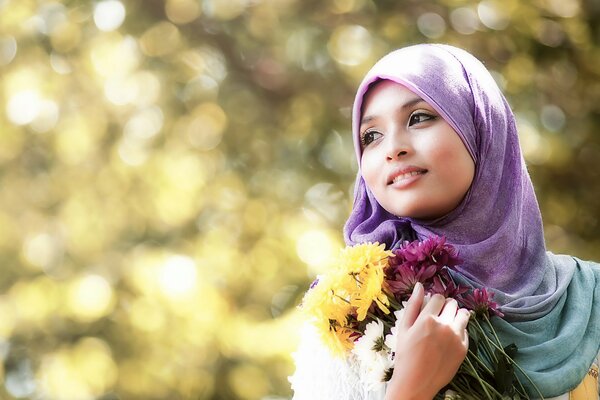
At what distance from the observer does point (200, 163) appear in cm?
366

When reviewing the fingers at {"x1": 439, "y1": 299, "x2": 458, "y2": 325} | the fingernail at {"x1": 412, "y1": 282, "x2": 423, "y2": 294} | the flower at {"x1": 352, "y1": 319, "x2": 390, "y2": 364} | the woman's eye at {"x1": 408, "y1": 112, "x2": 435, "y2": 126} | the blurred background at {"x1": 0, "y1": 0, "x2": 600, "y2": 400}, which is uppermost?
the woman's eye at {"x1": 408, "y1": 112, "x2": 435, "y2": 126}

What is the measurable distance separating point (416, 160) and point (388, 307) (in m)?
0.23

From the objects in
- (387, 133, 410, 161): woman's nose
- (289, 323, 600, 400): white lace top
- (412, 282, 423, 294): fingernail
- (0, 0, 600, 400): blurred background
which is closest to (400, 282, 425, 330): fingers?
(412, 282, 423, 294): fingernail

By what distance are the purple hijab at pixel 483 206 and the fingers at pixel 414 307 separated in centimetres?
16

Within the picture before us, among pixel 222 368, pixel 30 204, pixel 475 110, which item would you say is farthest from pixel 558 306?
pixel 30 204

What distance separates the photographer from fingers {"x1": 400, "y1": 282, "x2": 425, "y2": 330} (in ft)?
4.22

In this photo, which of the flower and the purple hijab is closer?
the flower

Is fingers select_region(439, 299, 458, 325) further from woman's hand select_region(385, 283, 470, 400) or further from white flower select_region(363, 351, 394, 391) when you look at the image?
white flower select_region(363, 351, 394, 391)

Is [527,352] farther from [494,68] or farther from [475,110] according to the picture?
[494,68]

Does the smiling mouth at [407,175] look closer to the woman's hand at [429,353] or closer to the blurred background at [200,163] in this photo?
the woman's hand at [429,353]

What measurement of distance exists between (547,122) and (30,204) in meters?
2.08

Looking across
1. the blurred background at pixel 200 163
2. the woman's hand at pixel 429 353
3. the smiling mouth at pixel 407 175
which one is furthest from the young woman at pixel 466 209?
the blurred background at pixel 200 163

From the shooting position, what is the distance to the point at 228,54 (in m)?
3.79

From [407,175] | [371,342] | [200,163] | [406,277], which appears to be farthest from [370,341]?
[200,163]
